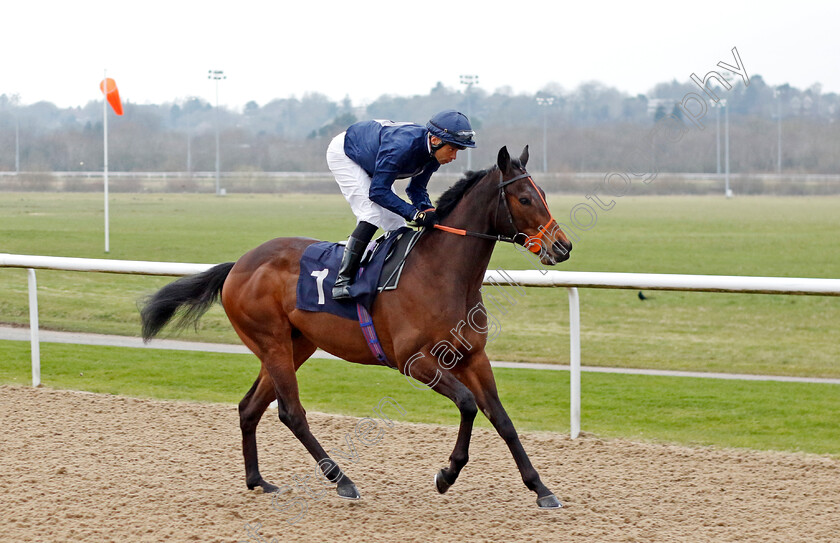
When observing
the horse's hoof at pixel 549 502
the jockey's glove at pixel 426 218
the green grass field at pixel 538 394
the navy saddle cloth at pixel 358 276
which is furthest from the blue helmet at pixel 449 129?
the green grass field at pixel 538 394

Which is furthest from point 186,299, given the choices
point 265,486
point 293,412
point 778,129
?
point 778,129

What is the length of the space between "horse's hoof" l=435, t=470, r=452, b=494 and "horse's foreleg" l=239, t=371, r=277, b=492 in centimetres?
76

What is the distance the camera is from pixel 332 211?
37.7 metres

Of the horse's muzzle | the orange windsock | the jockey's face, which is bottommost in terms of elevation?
the horse's muzzle

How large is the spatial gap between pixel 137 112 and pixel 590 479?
3566 cm

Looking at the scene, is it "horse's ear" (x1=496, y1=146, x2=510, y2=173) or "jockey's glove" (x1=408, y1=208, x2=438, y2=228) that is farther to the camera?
"jockey's glove" (x1=408, y1=208, x2=438, y2=228)

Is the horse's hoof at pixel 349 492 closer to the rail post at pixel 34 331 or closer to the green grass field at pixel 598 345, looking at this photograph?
the green grass field at pixel 598 345

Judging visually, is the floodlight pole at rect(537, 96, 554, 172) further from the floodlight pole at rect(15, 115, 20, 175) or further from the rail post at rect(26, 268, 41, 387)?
the rail post at rect(26, 268, 41, 387)

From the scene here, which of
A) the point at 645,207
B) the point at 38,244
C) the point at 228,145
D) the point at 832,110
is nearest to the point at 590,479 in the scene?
the point at 38,244

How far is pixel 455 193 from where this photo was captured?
393 centimetres

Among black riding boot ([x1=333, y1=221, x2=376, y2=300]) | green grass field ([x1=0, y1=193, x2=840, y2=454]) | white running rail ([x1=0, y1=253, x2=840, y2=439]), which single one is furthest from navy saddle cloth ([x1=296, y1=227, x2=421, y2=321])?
green grass field ([x1=0, y1=193, x2=840, y2=454])

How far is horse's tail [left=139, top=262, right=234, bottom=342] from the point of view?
4.63 m

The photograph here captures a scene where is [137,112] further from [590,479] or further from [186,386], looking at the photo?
[590,479]

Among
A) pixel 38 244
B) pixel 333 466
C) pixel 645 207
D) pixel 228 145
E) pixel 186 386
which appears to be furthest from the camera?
pixel 228 145
